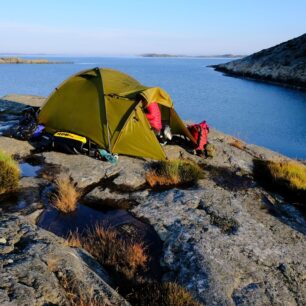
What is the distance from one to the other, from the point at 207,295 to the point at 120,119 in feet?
26.2

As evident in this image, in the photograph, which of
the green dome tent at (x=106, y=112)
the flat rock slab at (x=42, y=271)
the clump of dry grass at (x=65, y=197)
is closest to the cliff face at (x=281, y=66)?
the green dome tent at (x=106, y=112)

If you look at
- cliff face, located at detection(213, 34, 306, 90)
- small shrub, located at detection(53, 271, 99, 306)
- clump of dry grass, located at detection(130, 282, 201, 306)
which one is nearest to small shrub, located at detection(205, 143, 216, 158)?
clump of dry grass, located at detection(130, 282, 201, 306)

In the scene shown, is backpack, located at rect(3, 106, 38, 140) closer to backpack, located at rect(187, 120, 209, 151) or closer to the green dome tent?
the green dome tent

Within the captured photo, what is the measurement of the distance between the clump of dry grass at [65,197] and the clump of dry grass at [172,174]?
2552mm

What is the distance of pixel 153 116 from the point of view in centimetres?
1476

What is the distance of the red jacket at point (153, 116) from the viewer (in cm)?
1466

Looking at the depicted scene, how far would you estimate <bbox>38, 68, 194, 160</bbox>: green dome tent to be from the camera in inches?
534

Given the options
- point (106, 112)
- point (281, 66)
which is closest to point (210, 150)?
point (106, 112)

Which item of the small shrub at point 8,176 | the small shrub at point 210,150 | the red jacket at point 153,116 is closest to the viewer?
the small shrub at point 8,176

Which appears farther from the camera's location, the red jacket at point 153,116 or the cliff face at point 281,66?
the cliff face at point 281,66

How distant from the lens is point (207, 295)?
6.95 metres

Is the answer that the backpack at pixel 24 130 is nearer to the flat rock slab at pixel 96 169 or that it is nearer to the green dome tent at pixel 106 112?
the green dome tent at pixel 106 112

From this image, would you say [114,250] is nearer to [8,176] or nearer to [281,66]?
[8,176]

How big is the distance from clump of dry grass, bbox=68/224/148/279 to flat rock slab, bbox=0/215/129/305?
529mm
